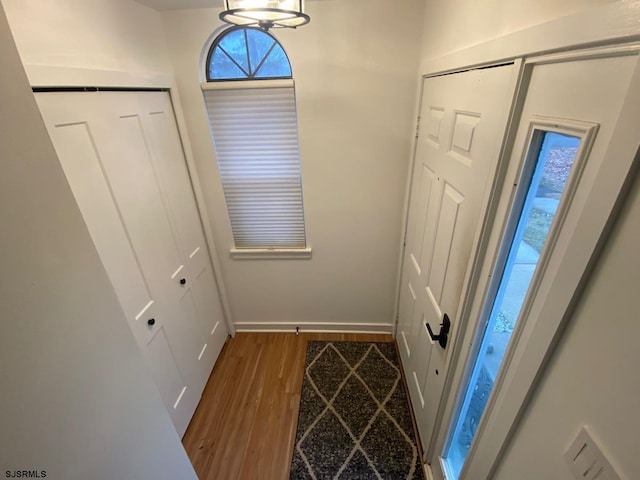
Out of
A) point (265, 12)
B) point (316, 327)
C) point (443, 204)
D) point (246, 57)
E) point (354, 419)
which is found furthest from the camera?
point (316, 327)

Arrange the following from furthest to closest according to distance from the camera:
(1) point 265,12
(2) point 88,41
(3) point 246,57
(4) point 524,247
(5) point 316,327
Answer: (5) point 316,327, (3) point 246,57, (2) point 88,41, (1) point 265,12, (4) point 524,247

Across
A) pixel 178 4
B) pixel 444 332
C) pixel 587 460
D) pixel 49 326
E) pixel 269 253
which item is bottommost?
pixel 269 253

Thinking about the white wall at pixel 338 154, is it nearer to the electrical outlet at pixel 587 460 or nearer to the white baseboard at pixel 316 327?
the white baseboard at pixel 316 327

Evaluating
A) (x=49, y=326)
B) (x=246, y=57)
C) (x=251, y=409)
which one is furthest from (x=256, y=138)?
(x=251, y=409)

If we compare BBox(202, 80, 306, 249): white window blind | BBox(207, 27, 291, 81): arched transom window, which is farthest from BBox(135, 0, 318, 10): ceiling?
BBox(202, 80, 306, 249): white window blind

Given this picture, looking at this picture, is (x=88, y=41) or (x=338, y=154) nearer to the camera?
(x=88, y=41)

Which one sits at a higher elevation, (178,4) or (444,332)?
(178,4)

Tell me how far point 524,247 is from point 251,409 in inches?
78.9

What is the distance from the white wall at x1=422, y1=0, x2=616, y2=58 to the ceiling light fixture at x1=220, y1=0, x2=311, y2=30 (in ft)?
1.97

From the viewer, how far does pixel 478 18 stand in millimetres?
967

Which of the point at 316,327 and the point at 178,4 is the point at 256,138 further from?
the point at 316,327

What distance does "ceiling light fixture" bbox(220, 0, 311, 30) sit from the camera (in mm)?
857

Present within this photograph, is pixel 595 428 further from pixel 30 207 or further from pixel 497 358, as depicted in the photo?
pixel 30 207

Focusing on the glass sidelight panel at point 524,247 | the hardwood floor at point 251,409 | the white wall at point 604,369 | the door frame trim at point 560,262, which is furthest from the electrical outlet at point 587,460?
the hardwood floor at point 251,409
